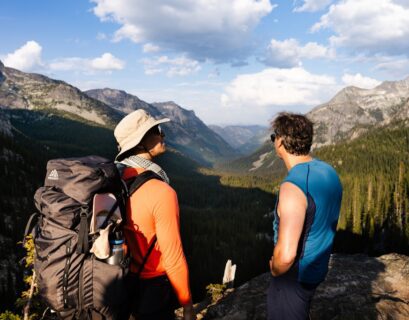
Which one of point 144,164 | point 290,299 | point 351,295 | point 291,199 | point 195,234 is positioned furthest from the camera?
point 195,234

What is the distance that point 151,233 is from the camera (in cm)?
499

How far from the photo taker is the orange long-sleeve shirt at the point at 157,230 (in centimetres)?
473

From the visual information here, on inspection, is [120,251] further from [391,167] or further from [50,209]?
[391,167]

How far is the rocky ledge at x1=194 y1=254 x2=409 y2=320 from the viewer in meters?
12.0

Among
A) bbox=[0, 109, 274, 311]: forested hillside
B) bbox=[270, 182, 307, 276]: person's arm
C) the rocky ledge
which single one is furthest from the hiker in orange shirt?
bbox=[0, 109, 274, 311]: forested hillside

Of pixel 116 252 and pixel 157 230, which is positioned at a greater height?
pixel 157 230

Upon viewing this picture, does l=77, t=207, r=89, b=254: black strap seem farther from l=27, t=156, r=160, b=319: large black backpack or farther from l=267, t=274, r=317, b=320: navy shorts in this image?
l=267, t=274, r=317, b=320: navy shorts

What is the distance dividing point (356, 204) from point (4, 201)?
286 ft

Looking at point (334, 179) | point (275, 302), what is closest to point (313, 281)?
point (275, 302)

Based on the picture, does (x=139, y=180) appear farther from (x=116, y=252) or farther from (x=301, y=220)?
(x=301, y=220)

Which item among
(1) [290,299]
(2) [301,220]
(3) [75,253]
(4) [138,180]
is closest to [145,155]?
(4) [138,180]

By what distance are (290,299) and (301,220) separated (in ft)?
5.11

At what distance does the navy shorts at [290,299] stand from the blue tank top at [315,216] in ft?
0.51

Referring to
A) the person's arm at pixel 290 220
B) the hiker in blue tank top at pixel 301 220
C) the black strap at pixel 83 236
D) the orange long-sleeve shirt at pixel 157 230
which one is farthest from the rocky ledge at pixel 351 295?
the black strap at pixel 83 236
